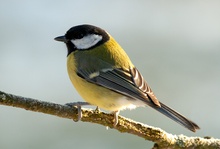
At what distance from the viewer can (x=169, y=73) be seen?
4.49 m

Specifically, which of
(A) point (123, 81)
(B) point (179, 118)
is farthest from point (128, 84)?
(B) point (179, 118)

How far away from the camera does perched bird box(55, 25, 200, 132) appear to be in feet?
8.09

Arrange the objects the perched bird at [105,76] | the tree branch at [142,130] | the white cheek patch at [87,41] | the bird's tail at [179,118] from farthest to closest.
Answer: the white cheek patch at [87,41]
the perched bird at [105,76]
the bird's tail at [179,118]
the tree branch at [142,130]

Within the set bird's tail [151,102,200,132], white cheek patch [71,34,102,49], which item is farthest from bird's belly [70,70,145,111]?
white cheek patch [71,34,102,49]

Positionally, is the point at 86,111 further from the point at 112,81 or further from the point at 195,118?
the point at 195,118

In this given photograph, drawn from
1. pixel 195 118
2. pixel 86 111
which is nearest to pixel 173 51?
pixel 195 118

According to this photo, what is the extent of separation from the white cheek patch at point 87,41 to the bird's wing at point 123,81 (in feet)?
0.62

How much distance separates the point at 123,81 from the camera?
2566 mm

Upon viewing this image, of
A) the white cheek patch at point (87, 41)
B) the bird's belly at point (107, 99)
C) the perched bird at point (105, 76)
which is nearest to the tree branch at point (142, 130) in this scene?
the perched bird at point (105, 76)

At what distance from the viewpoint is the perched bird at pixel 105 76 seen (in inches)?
97.0

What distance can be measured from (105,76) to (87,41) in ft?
0.87

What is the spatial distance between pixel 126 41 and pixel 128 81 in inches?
89.7

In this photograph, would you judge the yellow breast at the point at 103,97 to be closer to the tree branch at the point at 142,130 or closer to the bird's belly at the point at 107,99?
the bird's belly at the point at 107,99

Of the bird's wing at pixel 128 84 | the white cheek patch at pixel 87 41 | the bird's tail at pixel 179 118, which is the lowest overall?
the bird's tail at pixel 179 118
